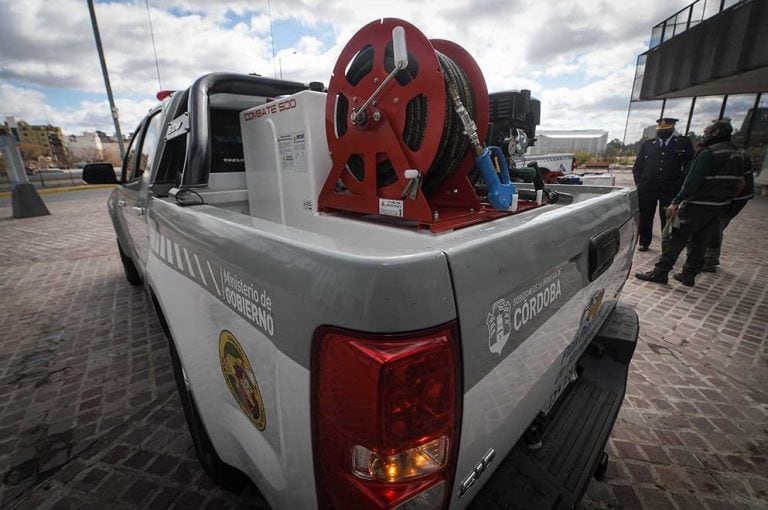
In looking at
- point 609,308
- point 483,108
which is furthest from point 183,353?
point 609,308

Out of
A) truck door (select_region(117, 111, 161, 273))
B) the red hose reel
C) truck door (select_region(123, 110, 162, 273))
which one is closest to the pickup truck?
the red hose reel

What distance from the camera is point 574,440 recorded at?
5.13 ft

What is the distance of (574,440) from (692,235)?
492 centimetres

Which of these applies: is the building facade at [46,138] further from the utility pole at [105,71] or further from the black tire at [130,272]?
the black tire at [130,272]

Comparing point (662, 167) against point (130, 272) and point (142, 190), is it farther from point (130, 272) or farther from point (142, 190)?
point (130, 272)

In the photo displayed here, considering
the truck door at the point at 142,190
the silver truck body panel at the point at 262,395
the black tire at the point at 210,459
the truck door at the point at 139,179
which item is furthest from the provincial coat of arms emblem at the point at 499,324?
the truck door at the point at 139,179

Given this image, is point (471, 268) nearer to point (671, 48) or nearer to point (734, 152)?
point (734, 152)

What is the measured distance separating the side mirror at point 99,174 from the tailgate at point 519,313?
12.1ft

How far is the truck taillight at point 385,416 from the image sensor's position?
75cm

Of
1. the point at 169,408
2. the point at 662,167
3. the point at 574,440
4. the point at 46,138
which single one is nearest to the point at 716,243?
the point at 662,167

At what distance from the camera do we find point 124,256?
5086mm

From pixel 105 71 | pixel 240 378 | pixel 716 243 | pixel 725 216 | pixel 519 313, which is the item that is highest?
pixel 105 71

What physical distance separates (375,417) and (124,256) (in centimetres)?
570

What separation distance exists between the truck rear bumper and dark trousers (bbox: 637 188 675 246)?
5.27m
